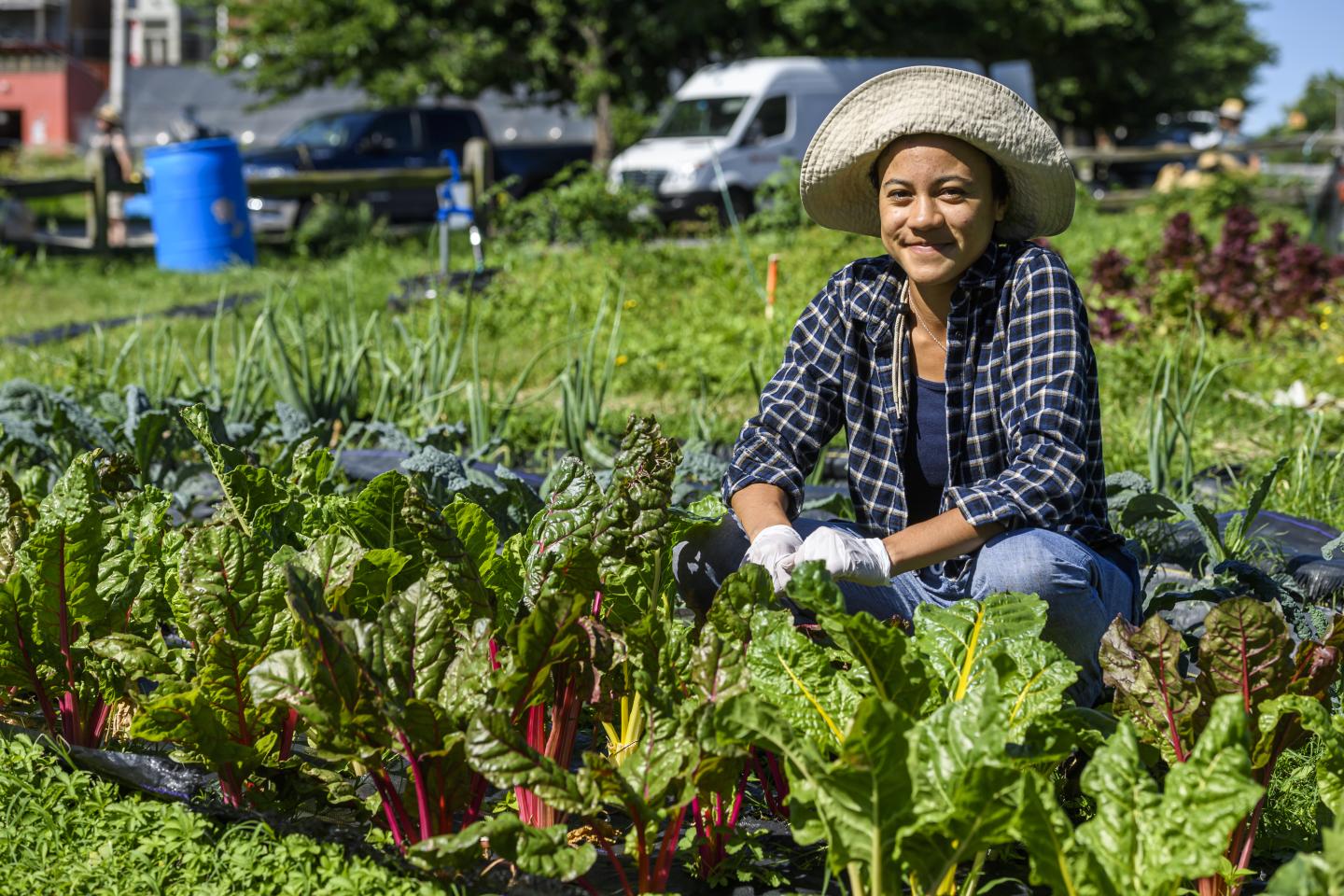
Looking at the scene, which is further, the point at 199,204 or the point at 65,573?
the point at 199,204

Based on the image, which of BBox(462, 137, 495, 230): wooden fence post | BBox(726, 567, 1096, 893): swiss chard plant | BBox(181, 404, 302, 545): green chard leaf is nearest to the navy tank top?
BBox(726, 567, 1096, 893): swiss chard plant

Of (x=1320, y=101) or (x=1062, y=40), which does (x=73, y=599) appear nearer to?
(x=1062, y=40)

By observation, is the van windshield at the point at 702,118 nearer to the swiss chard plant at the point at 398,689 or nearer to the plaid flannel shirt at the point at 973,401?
the plaid flannel shirt at the point at 973,401

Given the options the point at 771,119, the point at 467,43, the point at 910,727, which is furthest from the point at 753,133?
the point at 910,727

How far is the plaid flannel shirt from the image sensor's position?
2086mm

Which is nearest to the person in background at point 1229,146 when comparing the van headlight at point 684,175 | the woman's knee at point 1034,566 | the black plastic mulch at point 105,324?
the van headlight at point 684,175

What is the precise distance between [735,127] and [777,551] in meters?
12.9

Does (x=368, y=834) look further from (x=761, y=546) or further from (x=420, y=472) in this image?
(x=420, y=472)

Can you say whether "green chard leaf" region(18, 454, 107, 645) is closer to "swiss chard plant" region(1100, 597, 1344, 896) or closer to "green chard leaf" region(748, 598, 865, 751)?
"green chard leaf" region(748, 598, 865, 751)

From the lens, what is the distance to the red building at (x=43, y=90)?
3866 centimetres

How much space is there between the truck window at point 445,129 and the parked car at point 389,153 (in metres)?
0.01

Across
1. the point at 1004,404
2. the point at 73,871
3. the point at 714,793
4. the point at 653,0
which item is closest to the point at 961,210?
the point at 1004,404

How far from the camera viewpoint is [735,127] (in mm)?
14500

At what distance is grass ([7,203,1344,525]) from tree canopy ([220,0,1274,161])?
586 cm
